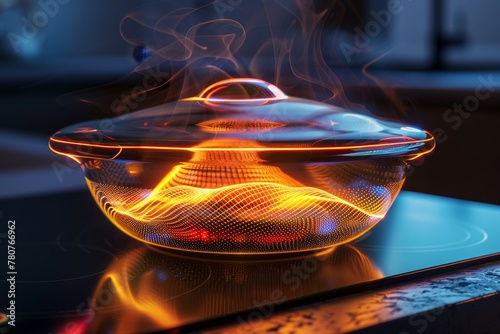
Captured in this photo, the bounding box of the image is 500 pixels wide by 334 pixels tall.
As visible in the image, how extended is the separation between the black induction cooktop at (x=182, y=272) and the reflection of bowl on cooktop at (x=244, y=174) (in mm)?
21

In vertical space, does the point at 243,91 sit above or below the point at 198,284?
above

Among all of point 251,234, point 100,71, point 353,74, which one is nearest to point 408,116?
point 353,74

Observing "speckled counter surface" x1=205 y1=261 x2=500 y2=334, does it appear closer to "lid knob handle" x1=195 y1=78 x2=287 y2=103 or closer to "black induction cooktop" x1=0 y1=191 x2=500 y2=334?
"black induction cooktop" x1=0 y1=191 x2=500 y2=334

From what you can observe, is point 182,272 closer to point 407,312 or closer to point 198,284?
point 198,284

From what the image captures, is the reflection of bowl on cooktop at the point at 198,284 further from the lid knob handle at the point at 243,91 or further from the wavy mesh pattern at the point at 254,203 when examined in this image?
the lid knob handle at the point at 243,91

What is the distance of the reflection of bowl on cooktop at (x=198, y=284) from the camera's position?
402 mm

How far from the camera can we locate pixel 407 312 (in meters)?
0.42

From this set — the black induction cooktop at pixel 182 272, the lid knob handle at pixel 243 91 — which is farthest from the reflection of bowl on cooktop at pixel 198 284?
the lid knob handle at pixel 243 91

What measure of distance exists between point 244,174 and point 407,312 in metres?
0.15

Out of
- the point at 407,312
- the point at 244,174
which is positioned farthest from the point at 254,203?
the point at 407,312

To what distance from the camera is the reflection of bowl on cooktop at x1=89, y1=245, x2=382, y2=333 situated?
402 mm

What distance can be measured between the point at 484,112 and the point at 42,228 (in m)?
1.20

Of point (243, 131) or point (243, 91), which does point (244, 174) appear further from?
point (243, 91)

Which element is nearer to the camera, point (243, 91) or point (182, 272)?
point (182, 272)
